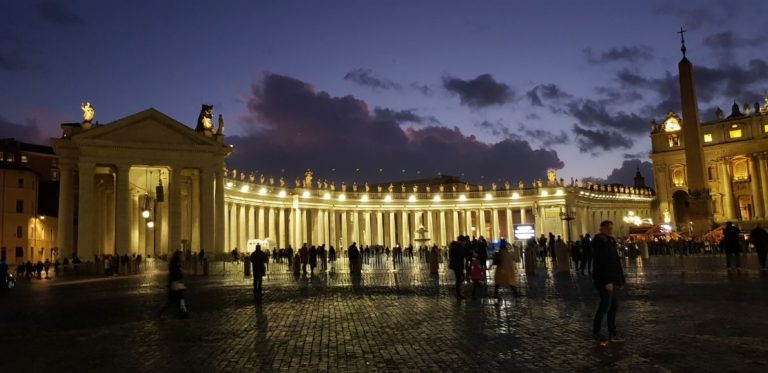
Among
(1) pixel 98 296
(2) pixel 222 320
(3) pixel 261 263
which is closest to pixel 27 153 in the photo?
(1) pixel 98 296

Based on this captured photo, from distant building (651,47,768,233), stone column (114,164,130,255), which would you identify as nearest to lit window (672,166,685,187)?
distant building (651,47,768,233)

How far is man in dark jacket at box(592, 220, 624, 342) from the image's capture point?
980 centimetres

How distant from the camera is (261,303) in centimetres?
1867

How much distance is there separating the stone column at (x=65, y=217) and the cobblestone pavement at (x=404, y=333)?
29.5 meters

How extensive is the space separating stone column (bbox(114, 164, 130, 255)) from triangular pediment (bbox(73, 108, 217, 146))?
252cm

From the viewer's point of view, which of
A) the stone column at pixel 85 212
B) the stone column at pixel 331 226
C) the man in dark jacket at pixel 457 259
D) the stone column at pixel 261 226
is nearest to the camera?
the man in dark jacket at pixel 457 259

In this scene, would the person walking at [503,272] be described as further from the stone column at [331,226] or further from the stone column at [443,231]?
the stone column at [443,231]

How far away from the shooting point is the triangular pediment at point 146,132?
1865 inches

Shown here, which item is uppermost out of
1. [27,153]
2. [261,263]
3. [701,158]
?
[27,153]

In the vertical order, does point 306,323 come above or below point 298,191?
below

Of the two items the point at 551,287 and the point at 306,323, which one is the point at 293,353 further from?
the point at 551,287

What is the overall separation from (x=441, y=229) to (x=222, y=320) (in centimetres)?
8285

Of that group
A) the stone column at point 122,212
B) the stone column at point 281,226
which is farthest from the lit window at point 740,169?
the stone column at point 122,212

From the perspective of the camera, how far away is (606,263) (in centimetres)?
986
